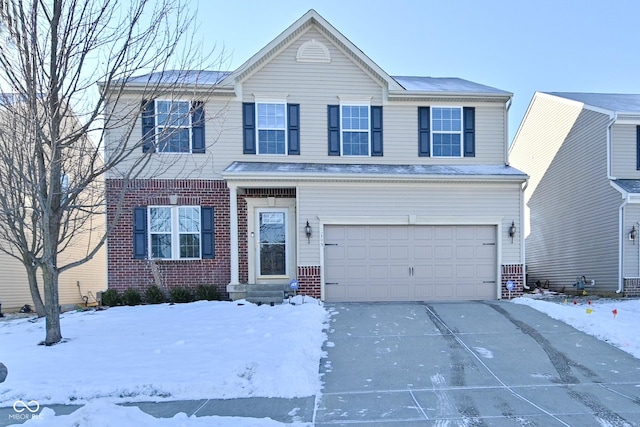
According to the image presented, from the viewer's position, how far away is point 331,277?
1153 centimetres

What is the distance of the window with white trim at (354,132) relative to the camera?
12.3m

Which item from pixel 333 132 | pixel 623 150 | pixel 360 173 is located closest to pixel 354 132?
pixel 333 132

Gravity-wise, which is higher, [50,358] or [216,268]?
[216,268]

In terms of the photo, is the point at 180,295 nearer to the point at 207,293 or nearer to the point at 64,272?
the point at 207,293

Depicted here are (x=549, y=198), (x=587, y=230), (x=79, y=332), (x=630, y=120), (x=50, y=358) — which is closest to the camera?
(x=50, y=358)

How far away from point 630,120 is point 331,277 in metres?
10.6

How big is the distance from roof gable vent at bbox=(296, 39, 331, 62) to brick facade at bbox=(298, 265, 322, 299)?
6.14 metres

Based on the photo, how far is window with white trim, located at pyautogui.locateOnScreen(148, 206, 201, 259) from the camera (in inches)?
465

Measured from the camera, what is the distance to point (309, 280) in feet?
37.1

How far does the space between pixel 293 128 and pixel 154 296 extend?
616 cm

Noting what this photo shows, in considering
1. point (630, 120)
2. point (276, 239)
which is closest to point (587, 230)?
point (630, 120)

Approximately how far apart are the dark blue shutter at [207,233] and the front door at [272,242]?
51.7 inches

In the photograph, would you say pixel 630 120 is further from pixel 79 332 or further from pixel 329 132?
pixel 79 332

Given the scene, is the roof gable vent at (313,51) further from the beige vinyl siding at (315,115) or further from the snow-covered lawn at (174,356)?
the snow-covered lawn at (174,356)
